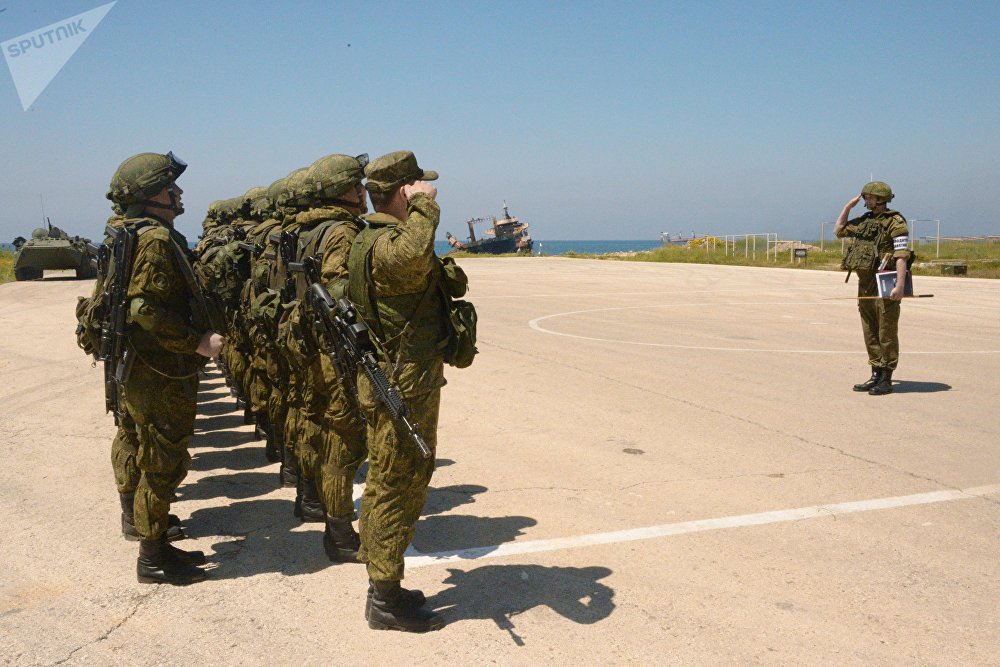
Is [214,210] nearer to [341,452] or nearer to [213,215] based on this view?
[213,215]

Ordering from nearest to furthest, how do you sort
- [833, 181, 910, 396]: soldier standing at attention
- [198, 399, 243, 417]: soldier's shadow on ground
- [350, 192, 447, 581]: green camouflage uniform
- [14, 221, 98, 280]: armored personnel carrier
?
[350, 192, 447, 581]: green camouflage uniform < [198, 399, 243, 417]: soldier's shadow on ground < [833, 181, 910, 396]: soldier standing at attention < [14, 221, 98, 280]: armored personnel carrier

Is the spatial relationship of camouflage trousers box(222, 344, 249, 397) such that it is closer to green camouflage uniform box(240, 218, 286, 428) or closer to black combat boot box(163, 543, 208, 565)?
green camouflage uniform box(240, 218, 286, 428)

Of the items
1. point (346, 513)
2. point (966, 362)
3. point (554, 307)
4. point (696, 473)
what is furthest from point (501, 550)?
point (554, 307)

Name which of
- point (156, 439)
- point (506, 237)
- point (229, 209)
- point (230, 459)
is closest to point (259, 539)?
point (156, 439)

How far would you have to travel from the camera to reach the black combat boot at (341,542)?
441 cm

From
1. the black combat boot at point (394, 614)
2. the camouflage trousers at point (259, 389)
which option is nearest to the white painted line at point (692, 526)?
the black combat boot at point (394, 614)

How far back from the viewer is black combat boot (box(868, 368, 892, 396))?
8.28 m

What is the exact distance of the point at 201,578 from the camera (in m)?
4.19

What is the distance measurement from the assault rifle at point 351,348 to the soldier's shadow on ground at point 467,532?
111 centimetres

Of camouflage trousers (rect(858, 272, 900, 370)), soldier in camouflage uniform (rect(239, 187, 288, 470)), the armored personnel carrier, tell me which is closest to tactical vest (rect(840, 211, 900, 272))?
camouflage trousers (rect(858, 272, 900, 370))

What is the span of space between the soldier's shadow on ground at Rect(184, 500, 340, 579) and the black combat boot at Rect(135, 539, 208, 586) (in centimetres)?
15

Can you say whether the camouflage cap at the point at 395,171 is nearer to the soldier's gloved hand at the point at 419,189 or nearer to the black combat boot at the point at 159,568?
the soldier's gloved hand at the point at 419,189

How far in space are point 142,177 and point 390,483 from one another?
7.11 feet

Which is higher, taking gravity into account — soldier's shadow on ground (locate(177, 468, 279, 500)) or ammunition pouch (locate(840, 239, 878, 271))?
ammunition pouch (locate(840, 239, 878, 271))
